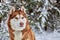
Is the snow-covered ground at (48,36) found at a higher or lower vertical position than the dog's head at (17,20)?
lower

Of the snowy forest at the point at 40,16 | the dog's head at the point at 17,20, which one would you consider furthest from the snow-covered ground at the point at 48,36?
the dog's head at the point at 17,20

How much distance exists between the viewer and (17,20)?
5.50ft

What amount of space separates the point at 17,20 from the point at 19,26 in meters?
0.05

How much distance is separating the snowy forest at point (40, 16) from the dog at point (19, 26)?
0.03 metres

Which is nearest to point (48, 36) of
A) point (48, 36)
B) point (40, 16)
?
point (48, 36)

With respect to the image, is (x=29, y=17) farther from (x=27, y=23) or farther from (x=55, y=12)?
(x=55, y=12)

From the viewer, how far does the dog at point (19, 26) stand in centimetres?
168

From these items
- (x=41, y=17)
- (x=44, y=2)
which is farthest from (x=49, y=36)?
(x=44, y=2)

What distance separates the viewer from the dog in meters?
1.68

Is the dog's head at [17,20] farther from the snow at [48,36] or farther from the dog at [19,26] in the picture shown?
the snow at [48,36]

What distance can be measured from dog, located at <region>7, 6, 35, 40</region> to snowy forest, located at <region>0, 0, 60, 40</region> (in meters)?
0.03

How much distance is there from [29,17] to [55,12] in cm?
21

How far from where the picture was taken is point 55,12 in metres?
1.75

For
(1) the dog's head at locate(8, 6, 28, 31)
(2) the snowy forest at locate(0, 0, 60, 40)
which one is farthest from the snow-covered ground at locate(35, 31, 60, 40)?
(1) the dog's head at locate(8, 6, 28, 31)
